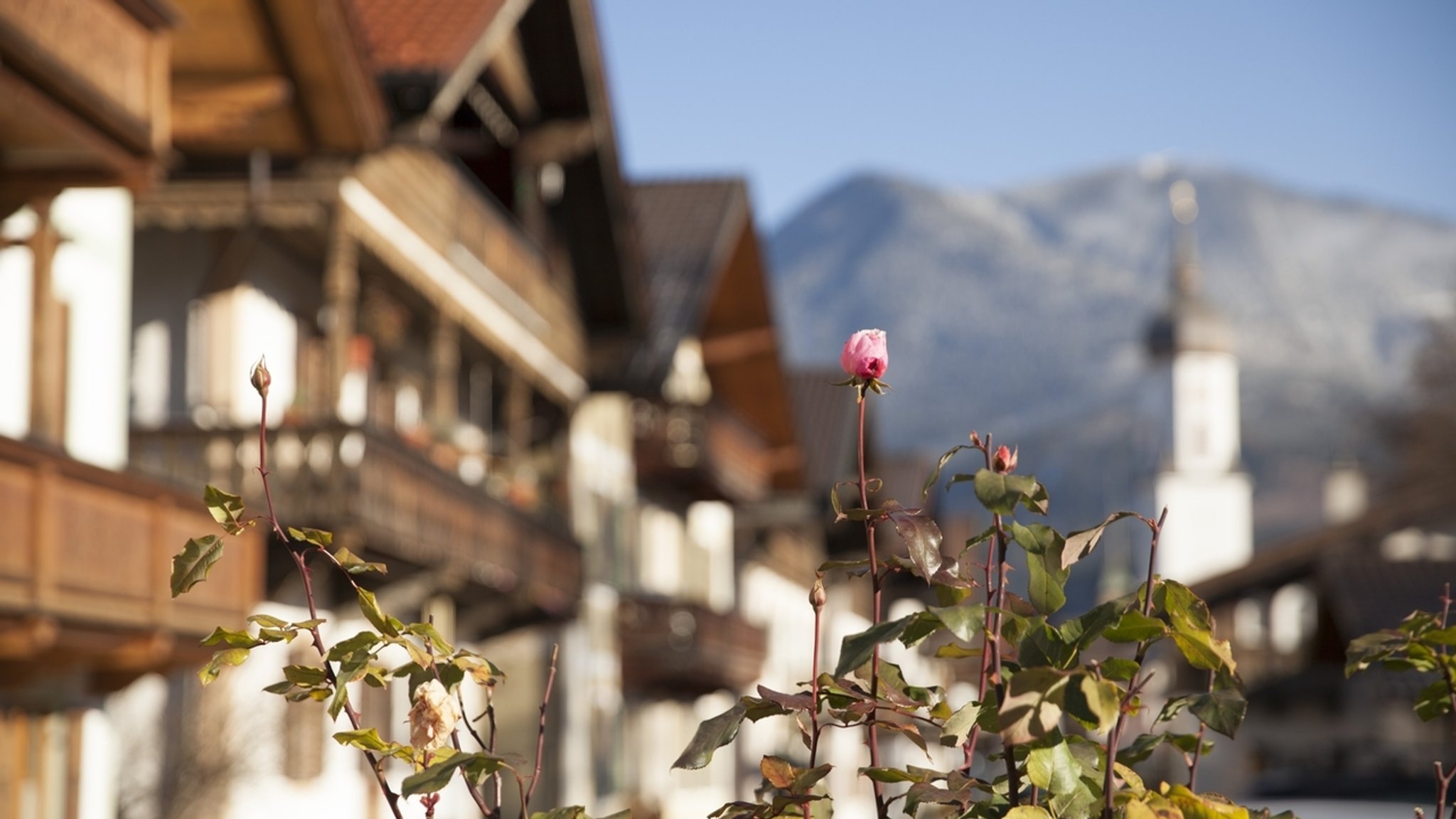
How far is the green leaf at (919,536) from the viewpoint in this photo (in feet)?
9.12

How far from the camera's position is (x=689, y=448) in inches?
1246

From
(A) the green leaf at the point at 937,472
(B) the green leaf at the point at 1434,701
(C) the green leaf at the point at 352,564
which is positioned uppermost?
(A) the green leaf at the point at 937,472

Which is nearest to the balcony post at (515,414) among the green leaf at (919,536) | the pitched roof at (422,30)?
the pitched roof at (422,30)

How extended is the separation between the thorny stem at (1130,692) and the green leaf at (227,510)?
3.86ft

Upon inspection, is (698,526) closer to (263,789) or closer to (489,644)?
(489,644)

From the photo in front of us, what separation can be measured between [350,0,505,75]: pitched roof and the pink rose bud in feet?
52.9

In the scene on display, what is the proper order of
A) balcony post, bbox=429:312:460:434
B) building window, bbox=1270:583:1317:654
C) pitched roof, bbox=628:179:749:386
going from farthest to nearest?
building window, bbox=1270:583:1317:654
pitched roof, bbox=628:179:749:386
balcony post, bbox=429:312:460:434

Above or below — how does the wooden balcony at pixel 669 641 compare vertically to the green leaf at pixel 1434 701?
below

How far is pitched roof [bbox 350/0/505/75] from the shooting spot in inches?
749

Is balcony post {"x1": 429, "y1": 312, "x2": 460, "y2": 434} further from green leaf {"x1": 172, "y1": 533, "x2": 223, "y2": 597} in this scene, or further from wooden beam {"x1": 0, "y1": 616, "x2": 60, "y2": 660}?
green leaf {"x1": 172, "y1": 533, "x2": 223, "y2": 597}

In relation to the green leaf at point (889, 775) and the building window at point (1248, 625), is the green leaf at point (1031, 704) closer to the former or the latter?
the green leaf at point (889, 775)

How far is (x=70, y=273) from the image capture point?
14250mm

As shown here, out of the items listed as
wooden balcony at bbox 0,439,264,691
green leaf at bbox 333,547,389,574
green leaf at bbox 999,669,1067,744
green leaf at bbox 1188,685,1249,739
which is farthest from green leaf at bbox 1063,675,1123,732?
wooden balcony at bbox 0,439,264,691

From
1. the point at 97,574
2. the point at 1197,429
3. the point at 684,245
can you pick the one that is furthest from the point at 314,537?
the point at 1197,429
